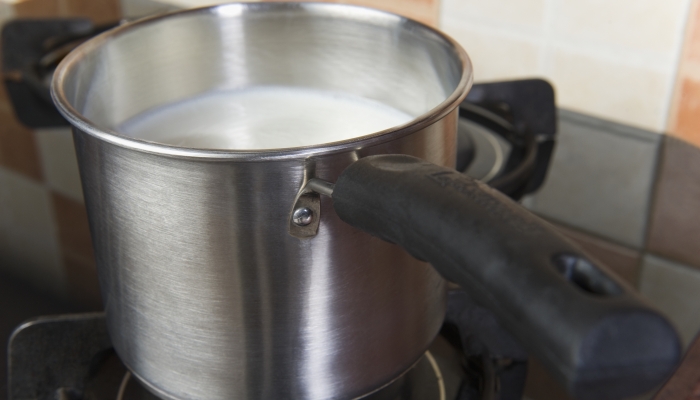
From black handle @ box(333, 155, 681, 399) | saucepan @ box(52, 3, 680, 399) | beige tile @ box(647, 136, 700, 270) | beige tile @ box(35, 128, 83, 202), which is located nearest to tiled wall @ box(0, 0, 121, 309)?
beige tile @ box(35, 128, 83, 202)

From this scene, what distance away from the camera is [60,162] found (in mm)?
560

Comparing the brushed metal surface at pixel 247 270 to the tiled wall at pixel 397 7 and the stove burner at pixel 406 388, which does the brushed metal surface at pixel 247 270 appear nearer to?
the stove burner at pixel 406 388

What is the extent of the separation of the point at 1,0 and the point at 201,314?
71cm

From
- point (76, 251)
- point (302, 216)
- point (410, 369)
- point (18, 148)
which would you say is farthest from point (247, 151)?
point (18, 148)

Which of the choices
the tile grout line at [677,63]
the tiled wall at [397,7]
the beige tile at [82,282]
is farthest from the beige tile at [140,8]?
the tile grout line at [677,63]

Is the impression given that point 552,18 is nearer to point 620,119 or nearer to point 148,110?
point 620,119

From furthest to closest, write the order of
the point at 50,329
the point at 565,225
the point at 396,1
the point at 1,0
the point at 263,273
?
1. the point at 1,0
2. the point at 396,1
3. the point at 565,225
4. the point at 50,329
5. the point at 263,273

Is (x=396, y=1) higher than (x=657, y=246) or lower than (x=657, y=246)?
higher

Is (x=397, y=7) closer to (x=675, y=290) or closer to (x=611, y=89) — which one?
(x=611, y=89)

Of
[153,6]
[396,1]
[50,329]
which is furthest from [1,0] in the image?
[50,329]

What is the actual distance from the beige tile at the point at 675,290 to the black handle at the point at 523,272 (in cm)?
23

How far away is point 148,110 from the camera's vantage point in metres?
0.45

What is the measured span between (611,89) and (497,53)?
0.11 metres

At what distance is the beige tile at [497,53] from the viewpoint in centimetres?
63
